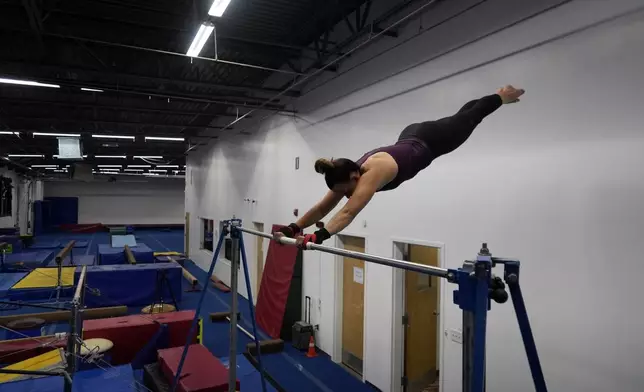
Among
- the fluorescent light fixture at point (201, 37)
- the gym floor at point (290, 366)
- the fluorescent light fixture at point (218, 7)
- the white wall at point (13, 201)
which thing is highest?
the fluorescent light fixture at point (201, 37)

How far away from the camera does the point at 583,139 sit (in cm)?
356

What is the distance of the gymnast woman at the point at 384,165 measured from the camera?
264 centimetres

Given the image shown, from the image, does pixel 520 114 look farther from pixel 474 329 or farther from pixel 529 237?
pixel 474 329

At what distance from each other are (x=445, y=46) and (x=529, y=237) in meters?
2.35

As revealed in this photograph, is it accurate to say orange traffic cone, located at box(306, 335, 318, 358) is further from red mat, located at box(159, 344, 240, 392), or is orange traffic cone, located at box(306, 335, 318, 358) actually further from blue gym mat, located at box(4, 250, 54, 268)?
blue gym mat, located at box(4, 250, 54, 268)

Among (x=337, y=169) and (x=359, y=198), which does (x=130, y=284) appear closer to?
(x=337, y=169)

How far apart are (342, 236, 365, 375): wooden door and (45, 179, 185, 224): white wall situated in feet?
101

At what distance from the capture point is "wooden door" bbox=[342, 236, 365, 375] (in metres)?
6.82

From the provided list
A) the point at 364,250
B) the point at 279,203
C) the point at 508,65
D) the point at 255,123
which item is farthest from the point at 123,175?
the point at 508,65

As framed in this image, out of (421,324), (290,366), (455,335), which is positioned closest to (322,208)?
(455,335)

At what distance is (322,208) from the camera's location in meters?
3.27

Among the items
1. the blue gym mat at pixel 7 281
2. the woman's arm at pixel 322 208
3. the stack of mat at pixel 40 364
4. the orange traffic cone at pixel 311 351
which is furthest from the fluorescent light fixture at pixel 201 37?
the blue gym mat at pixel 7 281

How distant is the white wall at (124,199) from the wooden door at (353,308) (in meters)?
30.7

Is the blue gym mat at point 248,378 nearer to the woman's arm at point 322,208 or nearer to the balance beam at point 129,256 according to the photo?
the woman's arm at point 322,208
